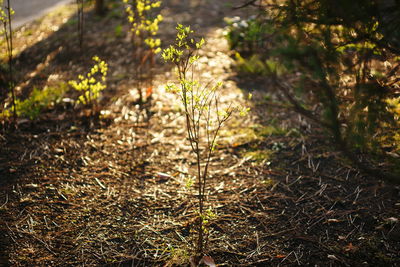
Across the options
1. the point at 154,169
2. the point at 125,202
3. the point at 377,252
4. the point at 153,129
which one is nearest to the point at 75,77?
the point at 153,129

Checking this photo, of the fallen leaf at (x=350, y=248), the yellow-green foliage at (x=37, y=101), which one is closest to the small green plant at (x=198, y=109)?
the fallen leaf at (x=350, y=248)

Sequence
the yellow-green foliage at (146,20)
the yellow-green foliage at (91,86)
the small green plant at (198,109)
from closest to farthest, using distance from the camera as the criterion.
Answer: the small green plant at (198,109), the yellow-green foliage at (91,86), the yellow-green foliage at (146,20)

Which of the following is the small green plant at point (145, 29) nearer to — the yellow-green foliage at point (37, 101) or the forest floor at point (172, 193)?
the forest floor at point (172, 193)

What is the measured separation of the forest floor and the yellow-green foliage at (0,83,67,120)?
11cm

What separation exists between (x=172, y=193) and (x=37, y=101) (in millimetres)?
2068

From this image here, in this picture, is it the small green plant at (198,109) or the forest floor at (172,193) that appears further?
the forest floor at (172,193)

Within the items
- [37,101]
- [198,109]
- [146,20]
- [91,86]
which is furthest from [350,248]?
[37,101]

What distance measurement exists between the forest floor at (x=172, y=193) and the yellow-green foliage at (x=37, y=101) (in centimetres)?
11

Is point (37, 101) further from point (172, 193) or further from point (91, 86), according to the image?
point (172, 193)

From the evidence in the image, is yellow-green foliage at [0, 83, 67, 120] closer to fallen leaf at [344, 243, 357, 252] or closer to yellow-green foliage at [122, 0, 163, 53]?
yellow-green foliage at [122, 0, 163, 53]

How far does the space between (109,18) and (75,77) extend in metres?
2.52

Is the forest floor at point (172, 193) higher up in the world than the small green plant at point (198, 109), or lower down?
lower down

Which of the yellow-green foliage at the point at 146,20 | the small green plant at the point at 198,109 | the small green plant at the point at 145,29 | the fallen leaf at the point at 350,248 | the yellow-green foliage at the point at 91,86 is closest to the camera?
the small green plant at the point at 198,109

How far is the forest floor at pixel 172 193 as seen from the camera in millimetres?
2043
